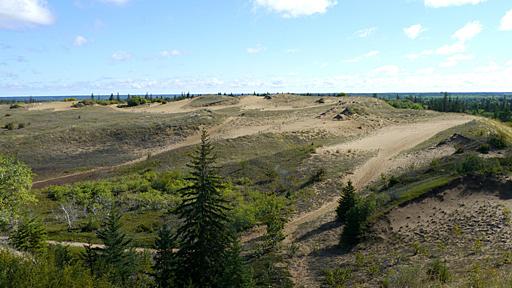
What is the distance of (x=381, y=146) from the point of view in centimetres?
4903

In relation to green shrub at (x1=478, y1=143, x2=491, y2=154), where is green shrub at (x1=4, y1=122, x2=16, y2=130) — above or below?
below

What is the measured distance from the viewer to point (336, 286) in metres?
17.7

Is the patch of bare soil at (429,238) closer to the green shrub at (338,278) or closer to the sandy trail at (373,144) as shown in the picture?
the green shrub at (338,278)

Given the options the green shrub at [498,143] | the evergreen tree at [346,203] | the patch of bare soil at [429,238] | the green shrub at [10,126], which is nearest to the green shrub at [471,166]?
the patch of bare soil at [429,238]

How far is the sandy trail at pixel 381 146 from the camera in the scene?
3083 cm

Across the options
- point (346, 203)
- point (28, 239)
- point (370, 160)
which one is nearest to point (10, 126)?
point (28, 239)

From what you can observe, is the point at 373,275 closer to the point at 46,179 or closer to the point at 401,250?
the point at 401,250

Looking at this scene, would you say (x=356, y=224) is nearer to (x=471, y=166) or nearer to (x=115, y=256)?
(x=471, y=166)

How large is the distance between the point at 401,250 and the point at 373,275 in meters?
2.79

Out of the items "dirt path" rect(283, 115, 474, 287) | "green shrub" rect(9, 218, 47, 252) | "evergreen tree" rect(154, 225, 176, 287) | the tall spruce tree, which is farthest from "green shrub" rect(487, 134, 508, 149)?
"green shrub" rect(9, 218, 47, 252)

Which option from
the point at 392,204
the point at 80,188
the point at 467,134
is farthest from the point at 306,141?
the point at 392,204

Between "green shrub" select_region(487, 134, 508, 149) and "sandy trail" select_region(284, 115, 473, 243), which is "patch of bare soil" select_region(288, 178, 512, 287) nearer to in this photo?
"sandy trail" select_region(284, 115, 473, 243)

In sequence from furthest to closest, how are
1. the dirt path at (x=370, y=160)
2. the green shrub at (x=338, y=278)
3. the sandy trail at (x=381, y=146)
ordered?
1. the sandy trail at (x=381, y=146)
2. the dirt path at (x=370, y=160)
3. the green shrub at (x=338, y=278)

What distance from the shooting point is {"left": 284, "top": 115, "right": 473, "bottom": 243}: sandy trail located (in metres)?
30.8
